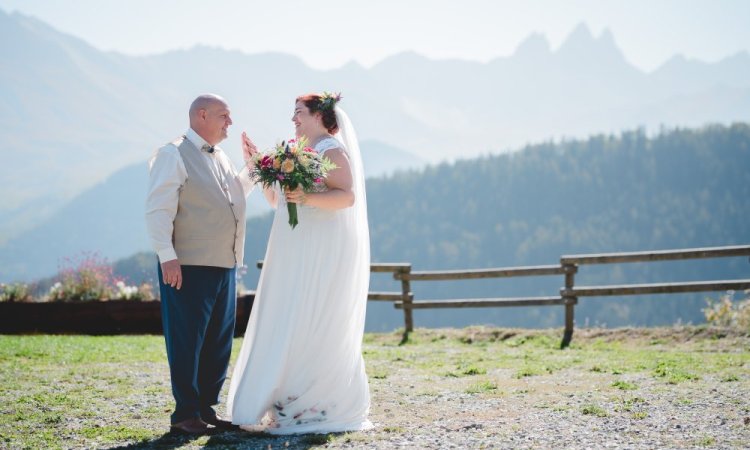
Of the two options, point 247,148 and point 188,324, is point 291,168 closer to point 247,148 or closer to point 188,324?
point 247,148

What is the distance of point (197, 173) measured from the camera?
4.96 meters

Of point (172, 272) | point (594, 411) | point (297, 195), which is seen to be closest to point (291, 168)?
point (297, 195)

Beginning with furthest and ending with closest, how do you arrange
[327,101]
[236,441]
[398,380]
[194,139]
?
[398,380] → [327,101] → [194,139] → [236,441]

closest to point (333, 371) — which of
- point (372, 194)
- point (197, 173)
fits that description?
point (197, 173)

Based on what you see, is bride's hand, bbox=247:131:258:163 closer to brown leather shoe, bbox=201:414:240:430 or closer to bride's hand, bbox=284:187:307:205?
bride's hand, bbox=284:187:307:205

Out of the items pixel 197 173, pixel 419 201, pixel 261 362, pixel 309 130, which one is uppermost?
pixel 419 201

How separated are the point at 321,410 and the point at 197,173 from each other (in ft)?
5.87

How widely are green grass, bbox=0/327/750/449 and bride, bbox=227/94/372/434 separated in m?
0.29

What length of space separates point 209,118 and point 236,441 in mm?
2103

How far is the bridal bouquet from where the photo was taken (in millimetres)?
4961

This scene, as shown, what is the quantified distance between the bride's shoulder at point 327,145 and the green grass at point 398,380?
1.92 metres

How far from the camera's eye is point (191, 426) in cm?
486

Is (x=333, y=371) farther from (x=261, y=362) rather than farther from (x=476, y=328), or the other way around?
(x=476, y=328)

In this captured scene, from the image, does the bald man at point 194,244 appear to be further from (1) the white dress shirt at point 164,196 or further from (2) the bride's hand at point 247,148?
(2) the bride's hand at point 247,148
